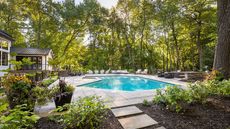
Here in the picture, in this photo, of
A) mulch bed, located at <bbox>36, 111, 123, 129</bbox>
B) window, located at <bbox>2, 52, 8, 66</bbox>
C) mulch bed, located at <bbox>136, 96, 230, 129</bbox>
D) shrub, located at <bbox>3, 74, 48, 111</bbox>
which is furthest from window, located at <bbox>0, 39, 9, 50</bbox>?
mulch bed, located at <bbox>136, 96, 230, 129</bbox>

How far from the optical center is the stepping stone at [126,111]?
3.37 meters

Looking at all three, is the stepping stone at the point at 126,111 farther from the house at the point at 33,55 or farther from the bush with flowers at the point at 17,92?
the house at the point at 33,55

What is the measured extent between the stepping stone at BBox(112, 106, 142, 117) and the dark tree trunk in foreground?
15.5ft

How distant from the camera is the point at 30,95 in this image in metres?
3.20

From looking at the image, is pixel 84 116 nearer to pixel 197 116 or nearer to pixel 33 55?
pixel 197 116

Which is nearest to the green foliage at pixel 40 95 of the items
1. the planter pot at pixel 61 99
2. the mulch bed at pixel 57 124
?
the planter pot at pixel 61 99

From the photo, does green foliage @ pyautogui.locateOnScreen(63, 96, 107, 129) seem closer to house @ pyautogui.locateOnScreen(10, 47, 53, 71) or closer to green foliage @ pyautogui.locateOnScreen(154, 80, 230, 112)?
green foliage @ pyautogui.locateOnScreen(154, 80, 230, 112)

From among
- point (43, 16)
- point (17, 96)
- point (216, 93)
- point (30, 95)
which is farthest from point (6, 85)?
point (43, 16)

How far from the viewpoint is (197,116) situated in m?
3.23

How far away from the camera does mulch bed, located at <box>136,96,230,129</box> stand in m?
2.86

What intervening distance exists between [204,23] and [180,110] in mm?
17648

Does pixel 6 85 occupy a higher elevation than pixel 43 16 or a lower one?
lower

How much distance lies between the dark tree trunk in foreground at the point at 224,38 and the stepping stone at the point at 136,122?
4843 mm

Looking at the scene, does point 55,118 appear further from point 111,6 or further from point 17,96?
point 111,6
